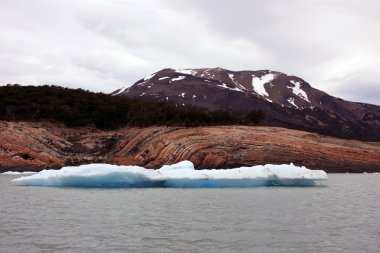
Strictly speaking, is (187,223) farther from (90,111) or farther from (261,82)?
(261,82)

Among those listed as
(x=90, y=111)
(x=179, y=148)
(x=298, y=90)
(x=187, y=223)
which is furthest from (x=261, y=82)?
(x=187, y=223)

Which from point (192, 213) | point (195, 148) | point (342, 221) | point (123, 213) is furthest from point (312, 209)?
point (195, 148)

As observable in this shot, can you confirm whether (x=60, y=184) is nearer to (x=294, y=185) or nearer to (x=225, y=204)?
(x=225, y=204)

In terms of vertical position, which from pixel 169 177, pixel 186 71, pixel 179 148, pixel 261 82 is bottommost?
pixel 169 177

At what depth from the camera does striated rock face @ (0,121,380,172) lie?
4606 centimetres

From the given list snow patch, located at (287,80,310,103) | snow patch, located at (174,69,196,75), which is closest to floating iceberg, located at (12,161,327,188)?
snow patch, located at (287,80,310,103)

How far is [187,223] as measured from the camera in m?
15.1

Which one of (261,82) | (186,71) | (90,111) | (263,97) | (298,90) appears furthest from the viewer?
(186,71)

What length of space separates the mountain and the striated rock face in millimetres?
41561

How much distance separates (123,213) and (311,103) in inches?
4846

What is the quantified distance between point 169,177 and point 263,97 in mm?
106476

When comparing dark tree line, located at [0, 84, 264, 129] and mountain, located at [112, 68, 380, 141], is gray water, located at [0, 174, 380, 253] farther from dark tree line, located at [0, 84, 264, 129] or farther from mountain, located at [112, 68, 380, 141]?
mountain, located at [112, 68, 380, 141]

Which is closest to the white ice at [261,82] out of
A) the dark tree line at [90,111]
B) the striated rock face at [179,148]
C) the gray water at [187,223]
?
the dark tree line at [90,111]

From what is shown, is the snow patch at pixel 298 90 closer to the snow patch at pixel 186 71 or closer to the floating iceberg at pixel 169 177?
the snow patch at pixel 186 71
